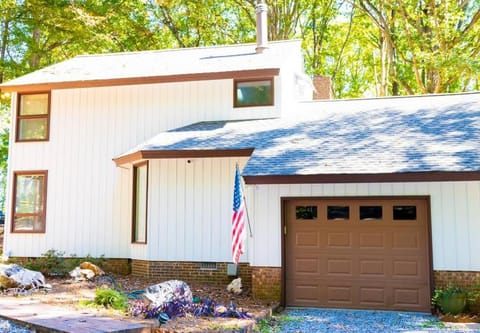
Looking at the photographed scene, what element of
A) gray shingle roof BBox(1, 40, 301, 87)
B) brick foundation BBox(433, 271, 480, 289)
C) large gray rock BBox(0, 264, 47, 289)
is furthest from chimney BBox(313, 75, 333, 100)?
large gray rock BBox(0, 264, 47, 289)

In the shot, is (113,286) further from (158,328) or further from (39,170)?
(39,170)

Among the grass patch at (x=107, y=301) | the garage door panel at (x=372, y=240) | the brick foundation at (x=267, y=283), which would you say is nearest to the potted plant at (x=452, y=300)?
the garage door panel at (x=372, y=240)

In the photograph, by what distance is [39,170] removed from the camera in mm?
13508

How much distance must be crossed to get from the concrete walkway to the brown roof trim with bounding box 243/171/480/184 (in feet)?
12.2

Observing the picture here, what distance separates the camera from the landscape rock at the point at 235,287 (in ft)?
33.7

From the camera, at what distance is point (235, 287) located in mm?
10328

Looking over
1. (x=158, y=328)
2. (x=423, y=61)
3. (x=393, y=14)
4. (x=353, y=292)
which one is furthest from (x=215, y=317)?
(x=393, y=14)

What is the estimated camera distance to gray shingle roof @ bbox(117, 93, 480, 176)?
887 centimetres

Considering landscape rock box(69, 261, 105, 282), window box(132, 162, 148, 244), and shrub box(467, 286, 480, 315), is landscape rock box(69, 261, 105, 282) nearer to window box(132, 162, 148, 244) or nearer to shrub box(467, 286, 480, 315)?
window box(132, 162, 148, 244)

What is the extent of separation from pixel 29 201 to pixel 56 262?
2131mm

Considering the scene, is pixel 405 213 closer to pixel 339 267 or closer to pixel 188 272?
pixel 339 267

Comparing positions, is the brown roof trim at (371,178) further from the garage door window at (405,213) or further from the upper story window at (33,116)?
the upper story window at (33,116)

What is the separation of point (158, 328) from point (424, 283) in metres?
5.18

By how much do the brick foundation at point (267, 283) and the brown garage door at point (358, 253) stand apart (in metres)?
0.22
